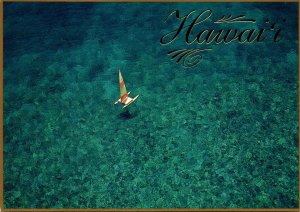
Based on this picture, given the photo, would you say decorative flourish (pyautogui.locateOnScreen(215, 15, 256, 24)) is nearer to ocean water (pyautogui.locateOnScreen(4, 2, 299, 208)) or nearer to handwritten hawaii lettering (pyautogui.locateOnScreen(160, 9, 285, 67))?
handwritten hawaii lettering (pyautogui.locateOnScreen(160, 9, 285, 67))

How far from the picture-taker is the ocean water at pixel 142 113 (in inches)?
179

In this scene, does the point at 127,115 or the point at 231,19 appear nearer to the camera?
the point at 127,115

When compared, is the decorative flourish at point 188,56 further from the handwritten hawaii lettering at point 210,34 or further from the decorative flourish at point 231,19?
the decorative flourish at point 231,19

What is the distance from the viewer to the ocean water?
4.55m

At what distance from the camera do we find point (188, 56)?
5.33 metres

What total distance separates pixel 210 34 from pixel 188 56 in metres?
0.54

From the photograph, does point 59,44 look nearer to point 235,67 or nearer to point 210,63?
point 210,63

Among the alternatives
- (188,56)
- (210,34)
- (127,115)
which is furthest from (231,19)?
(127,115)

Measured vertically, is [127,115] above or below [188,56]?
below

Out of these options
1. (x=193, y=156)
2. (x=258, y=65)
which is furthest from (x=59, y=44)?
(x=258, y=65)

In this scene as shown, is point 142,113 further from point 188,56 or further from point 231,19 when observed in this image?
point 231,19

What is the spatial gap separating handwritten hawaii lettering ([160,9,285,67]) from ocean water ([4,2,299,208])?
0.11 metres

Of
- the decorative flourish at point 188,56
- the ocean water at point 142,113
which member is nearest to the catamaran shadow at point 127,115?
the ocean water at point 142,113

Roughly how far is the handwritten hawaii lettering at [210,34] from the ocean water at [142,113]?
108 mm
